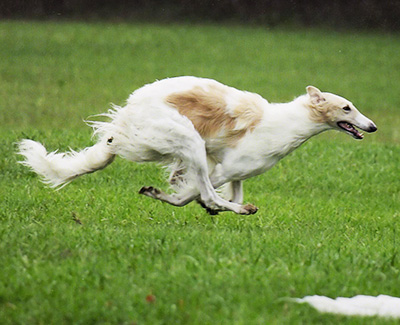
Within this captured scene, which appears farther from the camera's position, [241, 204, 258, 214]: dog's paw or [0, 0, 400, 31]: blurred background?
[0, 0, 400, 31]: blurred background

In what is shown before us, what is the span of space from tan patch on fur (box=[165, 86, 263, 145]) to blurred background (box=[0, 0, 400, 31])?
22.6 meters

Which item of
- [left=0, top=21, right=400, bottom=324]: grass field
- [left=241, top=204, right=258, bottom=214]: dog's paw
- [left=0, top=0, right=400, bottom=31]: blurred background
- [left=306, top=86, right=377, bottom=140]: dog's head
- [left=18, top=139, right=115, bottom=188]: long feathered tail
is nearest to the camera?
[left=0, top=21, right=400, bottom=324]: grass field

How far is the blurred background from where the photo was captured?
98.6ft

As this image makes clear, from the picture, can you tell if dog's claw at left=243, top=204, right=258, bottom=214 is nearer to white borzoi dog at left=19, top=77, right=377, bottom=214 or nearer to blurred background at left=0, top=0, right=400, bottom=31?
white borzoi dog at left=19, top=77, right=377, bottom=214

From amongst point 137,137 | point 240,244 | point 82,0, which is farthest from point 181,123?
point 82,0

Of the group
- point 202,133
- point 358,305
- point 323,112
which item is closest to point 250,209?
point 202,133

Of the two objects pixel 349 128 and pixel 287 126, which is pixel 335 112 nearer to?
pixel 349 128

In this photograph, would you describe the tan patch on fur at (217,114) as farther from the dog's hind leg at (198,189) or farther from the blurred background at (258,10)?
the blurred background at (258,10)

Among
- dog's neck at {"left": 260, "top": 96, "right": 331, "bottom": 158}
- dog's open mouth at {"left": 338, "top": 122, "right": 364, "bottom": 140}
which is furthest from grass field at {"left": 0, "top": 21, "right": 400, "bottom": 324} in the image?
dog's open mouth at {"left": 338, "top": 122, "right": 364, "bottom": 140}

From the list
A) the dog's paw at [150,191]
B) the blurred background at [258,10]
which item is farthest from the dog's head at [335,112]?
the blurred background at [258,10]

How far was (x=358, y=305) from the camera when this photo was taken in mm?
5316

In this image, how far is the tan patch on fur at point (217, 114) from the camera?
764cm

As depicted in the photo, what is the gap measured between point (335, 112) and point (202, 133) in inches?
50.1

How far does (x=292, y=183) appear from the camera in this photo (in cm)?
1086
